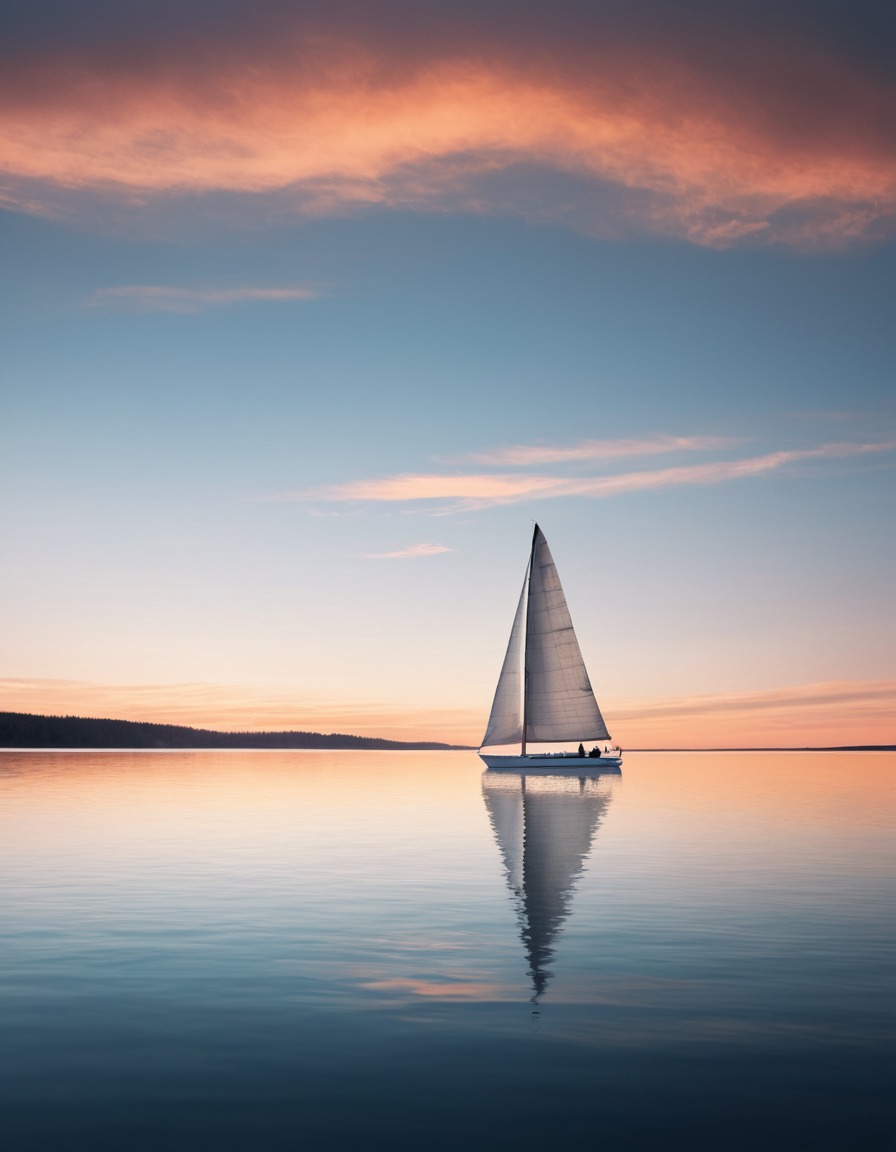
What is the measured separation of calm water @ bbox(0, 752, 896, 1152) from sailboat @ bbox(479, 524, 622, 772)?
2723 inches

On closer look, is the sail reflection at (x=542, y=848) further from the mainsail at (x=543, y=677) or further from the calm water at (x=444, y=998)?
the mainsail at (x=543, y=677)

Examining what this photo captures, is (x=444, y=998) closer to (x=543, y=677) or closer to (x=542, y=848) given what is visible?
(x=542, y=848)

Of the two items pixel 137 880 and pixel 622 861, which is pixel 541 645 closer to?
pixel 622 861

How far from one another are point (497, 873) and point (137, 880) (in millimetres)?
11387

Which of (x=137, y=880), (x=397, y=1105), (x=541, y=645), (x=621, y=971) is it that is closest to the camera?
(x=397, y=1105)

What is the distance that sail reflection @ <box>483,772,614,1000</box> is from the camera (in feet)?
79.7

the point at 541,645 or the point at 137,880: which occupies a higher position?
the point at 541,645

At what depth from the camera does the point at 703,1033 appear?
1609cm

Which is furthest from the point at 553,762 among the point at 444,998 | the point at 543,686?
the point at 444,998

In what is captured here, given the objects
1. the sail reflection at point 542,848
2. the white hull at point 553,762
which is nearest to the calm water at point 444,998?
the sail reflection at point 542,848

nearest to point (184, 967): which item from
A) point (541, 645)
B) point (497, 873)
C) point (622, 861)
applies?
point (497, 873)

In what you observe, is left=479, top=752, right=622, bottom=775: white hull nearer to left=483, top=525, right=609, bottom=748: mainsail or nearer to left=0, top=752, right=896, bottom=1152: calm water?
left=483, top=525, right=609, bottom=748: mainsail

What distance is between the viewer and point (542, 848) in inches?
1722

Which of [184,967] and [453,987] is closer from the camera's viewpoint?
[453,987]
